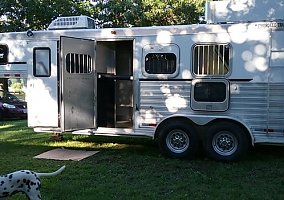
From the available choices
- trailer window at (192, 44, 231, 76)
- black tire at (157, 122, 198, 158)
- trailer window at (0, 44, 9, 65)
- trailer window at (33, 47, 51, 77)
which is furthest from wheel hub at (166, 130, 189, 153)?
Result: trailer window at (0, 44, 9, 65)

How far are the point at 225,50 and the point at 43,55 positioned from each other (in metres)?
3.79

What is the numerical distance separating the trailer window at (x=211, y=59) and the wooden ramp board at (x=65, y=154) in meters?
2.79

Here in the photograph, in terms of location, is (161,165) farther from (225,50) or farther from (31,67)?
(31,67)

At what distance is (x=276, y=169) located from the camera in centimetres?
720

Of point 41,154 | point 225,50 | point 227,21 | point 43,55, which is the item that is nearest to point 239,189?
point 225,50

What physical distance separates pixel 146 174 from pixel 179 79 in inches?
84.3

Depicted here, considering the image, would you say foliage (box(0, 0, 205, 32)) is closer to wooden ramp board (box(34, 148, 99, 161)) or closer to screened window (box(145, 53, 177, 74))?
screened window (box(145, 53, 177, 74))

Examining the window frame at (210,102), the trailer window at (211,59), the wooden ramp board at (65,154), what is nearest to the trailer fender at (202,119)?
the window frame at (210,102)

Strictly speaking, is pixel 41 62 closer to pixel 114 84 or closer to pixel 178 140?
pixel 114 84

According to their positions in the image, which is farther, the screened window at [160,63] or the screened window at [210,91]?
the screened window at [160,63]

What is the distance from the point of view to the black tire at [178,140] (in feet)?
26.2

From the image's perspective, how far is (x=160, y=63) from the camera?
8.22 meters

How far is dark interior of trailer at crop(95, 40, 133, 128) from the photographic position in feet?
30.1

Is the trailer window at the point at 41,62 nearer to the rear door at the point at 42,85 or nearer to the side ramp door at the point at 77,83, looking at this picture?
the rear door at the point at 42,85
